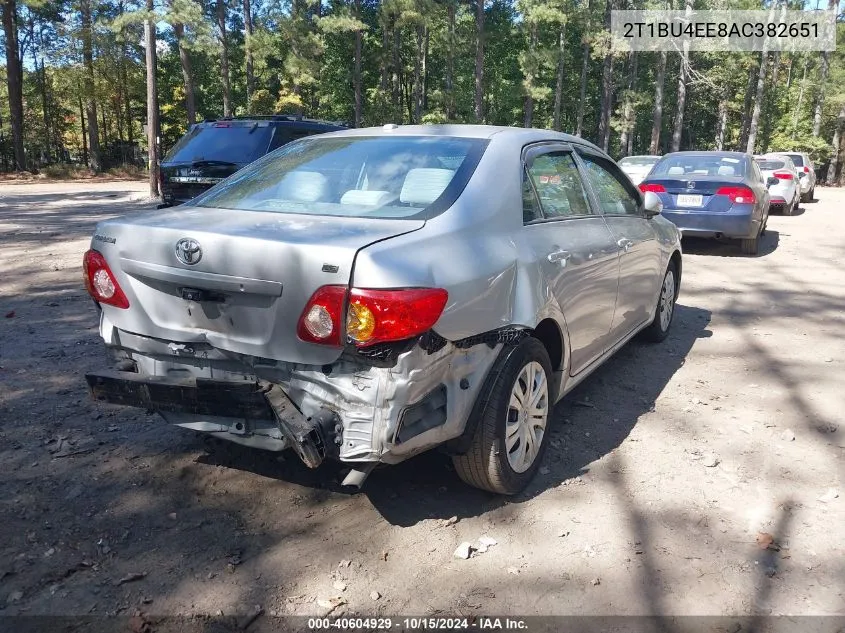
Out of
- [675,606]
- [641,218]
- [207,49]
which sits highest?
[207,49]

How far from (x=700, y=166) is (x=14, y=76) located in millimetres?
36464

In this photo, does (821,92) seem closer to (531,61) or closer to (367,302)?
(531,61)

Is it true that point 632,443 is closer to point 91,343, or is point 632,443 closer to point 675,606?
point 675,606

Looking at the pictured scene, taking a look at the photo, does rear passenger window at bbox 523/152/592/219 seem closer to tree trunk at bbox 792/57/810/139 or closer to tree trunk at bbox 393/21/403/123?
tree trunk at bbox 393/21/403/123

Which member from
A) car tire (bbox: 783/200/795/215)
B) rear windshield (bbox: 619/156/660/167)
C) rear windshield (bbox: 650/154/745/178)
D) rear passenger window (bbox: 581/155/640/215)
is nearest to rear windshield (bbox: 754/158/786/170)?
car tire (bbox: 783/200/795/215)

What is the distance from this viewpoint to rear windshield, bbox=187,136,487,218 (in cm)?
315

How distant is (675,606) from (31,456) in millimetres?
3255

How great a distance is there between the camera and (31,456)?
3.59 metres

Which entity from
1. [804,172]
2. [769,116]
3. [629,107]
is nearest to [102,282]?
[804,172]

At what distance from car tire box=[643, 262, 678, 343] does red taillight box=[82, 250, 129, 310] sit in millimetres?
4157

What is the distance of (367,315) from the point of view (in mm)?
2469

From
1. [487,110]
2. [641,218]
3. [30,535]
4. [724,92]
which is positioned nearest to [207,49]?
[641,218]

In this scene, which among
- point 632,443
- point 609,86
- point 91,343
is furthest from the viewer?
point 609,86

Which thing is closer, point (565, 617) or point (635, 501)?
point (565, 617)
